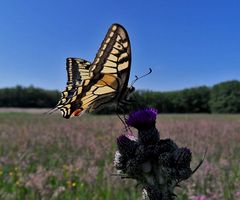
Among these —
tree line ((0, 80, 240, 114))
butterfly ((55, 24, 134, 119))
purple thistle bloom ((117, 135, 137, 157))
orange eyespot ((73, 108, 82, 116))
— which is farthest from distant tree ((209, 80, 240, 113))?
purple thistle bloom ((117, 135, 137, 157))

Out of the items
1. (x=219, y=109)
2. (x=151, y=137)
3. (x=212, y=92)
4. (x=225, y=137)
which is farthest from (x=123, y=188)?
(x=212, y=92)

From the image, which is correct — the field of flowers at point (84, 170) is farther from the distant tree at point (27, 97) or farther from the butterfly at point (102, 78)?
the distant tree at point (27, 97)

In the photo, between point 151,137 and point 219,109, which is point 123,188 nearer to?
point 151,137

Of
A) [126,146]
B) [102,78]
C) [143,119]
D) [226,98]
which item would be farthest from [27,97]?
[126,146]

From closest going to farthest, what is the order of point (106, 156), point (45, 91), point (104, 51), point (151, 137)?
point (151, 137)
point (104, 51)
point (106, 156)
point (45, 91)

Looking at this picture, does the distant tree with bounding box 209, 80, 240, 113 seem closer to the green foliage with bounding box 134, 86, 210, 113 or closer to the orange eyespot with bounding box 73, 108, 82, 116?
the green foliage with bounding box 134, 86, 210, 113
